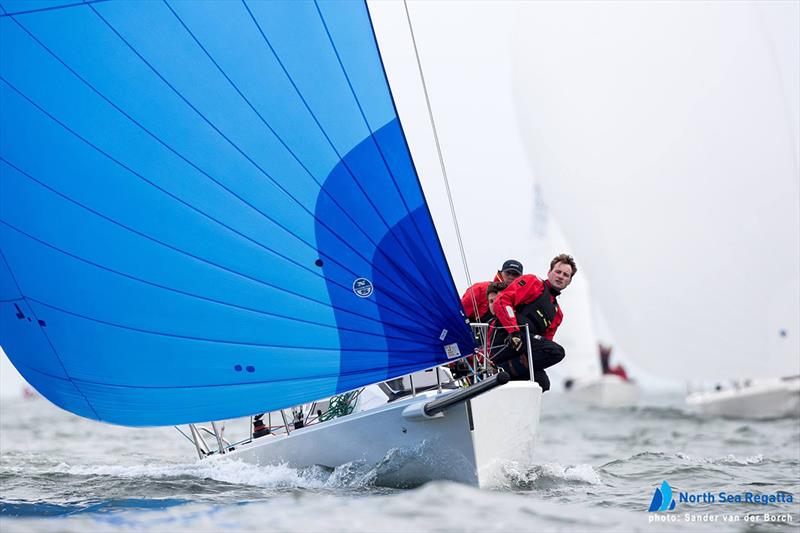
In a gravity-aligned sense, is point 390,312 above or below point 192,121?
below

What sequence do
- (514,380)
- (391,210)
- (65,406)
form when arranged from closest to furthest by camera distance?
(391,210)
(514,380)
(65,406)

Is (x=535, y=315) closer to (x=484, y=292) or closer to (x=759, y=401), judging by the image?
(x=484, y=292)

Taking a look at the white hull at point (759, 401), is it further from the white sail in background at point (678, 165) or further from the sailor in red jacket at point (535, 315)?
the sailor in red jacket at point (535, 315)

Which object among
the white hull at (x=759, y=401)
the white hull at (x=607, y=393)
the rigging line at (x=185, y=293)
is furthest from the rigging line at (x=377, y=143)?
the white hull at (x=607, y=393)

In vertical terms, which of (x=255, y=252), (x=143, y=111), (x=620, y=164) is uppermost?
(x=620, y=164)

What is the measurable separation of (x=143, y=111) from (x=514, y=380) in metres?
2.91

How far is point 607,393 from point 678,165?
1705cm

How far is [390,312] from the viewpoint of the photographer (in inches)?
243

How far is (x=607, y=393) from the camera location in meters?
29.9

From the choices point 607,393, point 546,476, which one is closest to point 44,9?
Result: point 546,476

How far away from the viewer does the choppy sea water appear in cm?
465

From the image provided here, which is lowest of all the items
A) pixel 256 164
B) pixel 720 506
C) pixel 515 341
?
pixel 720 506

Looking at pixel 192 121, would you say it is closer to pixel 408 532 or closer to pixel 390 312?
pixel 390 312

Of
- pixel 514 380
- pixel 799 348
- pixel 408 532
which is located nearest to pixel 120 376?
pixel 514 380
